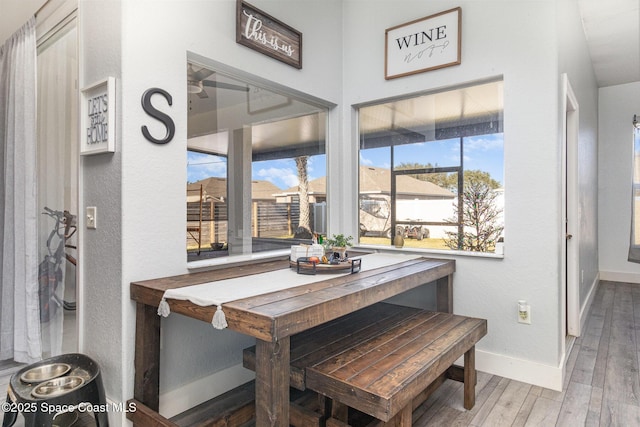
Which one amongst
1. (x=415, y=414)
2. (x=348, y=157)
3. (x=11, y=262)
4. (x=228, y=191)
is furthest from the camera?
(x=348, y=157)

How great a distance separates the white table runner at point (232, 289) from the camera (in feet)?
4.91

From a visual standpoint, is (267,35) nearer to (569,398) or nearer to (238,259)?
(238,259)

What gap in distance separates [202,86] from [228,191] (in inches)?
25.6

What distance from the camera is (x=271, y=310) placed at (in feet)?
4.53

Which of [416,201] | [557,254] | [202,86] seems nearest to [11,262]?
[202,86]

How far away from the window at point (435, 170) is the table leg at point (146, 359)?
1.90 m

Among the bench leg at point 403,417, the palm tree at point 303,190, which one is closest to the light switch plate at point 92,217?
the palm tree at point 303,190

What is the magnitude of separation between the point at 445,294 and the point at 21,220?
2958 millimetres

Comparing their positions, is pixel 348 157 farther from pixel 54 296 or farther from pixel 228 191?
pixel 54 296

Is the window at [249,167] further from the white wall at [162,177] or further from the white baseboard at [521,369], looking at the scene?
the white baseboard at [521,369]

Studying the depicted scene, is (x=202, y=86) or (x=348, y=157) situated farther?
(x=348, y=157)

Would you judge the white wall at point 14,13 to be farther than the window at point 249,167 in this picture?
Yes

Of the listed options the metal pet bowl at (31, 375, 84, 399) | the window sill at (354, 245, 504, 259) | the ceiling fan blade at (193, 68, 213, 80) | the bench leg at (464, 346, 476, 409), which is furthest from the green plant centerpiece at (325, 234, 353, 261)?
the metal pet bowl at (31, 375, 84, 399)

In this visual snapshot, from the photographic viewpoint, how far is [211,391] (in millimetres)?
2188
